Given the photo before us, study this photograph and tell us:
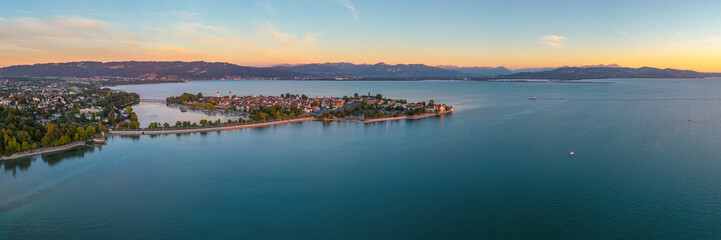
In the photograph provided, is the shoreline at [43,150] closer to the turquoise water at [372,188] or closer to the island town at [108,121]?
the island town at [108,121]

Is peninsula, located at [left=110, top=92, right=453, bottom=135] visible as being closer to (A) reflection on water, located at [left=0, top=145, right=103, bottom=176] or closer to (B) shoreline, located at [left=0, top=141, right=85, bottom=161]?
(B) shoreline, located at [left=0, top=141, right=85, bottom=161]

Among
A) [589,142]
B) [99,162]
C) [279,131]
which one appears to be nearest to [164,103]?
[279,131]

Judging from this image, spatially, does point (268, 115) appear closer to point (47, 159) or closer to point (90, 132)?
point (90, 132)

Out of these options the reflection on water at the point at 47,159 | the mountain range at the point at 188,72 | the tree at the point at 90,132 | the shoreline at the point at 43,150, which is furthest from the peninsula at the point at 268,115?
the mountain range at the point at 188,72

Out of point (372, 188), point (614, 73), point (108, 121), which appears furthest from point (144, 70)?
point (614, 73)

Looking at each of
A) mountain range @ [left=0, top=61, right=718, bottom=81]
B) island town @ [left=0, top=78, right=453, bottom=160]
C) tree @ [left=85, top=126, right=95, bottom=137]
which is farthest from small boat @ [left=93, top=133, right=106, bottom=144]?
mountain range @ [left=0, top=61, right=718, bottom=81]

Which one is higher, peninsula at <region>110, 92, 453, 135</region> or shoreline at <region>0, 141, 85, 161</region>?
peninsula at <region>110, 92, 453, 135</region>

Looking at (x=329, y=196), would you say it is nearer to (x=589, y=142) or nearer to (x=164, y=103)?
(x=589, y=142)
